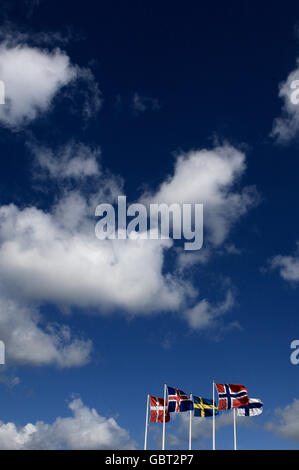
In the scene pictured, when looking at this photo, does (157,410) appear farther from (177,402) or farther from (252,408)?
(252,408)

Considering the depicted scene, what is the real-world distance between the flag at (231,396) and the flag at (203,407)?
3220 millimetres

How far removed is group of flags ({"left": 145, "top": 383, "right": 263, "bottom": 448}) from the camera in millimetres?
71000

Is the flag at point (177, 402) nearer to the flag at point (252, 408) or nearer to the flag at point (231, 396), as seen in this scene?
the flag at point (231, 396)

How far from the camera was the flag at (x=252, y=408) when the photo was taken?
71.2 metres

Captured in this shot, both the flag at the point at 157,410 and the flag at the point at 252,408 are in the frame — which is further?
the flag at the point at 157,410

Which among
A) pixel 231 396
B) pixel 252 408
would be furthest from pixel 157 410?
pixel 252 408

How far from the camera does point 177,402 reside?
74.0 m

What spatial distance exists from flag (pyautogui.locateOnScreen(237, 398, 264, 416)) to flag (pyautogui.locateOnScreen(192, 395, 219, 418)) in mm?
4717

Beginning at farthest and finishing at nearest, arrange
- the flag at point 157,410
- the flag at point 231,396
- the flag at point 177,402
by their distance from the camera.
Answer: the flag at point 157,410 → the flag at point 177,402 → the flag at point 231,396

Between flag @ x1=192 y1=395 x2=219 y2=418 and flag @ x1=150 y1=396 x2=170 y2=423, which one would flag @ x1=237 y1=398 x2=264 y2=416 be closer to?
flag @ x1=192 y1=395 x2=219 y2=418

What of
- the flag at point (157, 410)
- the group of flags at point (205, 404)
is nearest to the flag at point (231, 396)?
the group of flags at point (205, 404)

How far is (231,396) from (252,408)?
4.35 meters

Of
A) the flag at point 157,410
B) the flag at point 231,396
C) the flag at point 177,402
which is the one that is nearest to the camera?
the flag at point 231,396

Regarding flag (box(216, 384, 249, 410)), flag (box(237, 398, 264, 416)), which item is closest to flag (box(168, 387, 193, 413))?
flag (box(216, 384, 249, 410))
